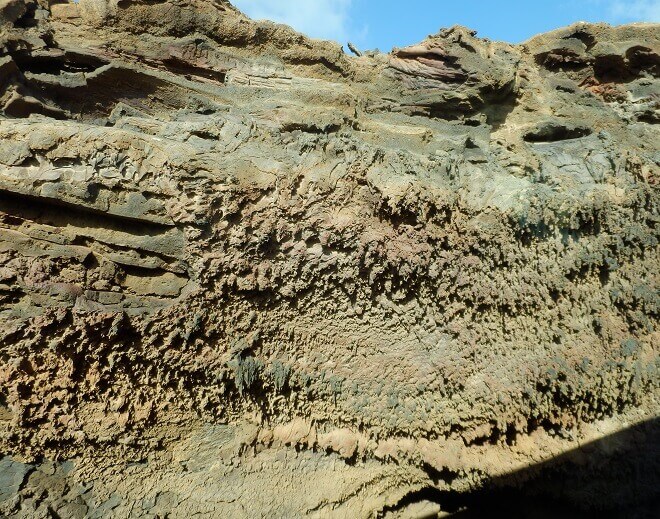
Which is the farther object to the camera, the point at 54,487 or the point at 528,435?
the point at 528,435

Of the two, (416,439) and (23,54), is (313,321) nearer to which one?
(416,439)

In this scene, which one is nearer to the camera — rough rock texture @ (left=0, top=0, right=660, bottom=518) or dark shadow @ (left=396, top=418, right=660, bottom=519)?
rough rock texture @ (left=0, top=0, right=660, bottom=518)

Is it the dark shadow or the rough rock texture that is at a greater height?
the rough rock texture

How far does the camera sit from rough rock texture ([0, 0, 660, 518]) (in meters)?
2.56

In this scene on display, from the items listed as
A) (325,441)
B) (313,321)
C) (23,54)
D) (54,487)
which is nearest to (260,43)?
(23,54)

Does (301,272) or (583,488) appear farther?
(583,488)

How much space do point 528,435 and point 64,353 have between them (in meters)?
3.14

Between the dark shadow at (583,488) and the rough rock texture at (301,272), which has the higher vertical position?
the rough rock texture at (301,272)

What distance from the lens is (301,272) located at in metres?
2.89

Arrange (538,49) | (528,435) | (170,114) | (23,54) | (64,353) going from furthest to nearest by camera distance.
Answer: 1. (538,49)
2. (528,435)
3. (170,114)
4. (23,54)
5. (64,353)

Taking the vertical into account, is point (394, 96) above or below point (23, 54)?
above

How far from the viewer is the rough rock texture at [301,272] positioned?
2559mm

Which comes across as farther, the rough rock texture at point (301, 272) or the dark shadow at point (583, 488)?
the dark shadow at point (583, 488)

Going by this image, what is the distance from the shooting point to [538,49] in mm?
4344
